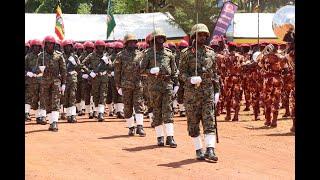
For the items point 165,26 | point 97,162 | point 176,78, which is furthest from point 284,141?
point 165,26

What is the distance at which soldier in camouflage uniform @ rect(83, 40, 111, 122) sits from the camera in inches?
739

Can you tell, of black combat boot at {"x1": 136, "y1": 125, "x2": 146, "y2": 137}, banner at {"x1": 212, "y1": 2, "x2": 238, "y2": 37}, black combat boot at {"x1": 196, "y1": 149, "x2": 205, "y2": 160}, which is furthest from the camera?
banner at {"x1": 212, "y1": 2, "x2": 238, "y2": 37}

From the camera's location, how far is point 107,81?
1897cm

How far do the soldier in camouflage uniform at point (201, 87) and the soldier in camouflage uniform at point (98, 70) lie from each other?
26.6ft

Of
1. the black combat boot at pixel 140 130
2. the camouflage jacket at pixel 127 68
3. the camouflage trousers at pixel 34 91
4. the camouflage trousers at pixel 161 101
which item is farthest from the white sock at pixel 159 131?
the camouflage trousers at pixel 34 91

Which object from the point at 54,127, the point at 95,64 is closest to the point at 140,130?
the point at 54,127

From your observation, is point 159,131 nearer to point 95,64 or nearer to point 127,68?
point 127,68

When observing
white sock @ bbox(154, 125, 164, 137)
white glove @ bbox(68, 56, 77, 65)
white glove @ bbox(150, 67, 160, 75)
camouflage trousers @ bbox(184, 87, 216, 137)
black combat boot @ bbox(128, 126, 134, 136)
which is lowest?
black combat boot @ bbox(128, 126, 134, 136)

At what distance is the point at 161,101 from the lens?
12461 millimetres

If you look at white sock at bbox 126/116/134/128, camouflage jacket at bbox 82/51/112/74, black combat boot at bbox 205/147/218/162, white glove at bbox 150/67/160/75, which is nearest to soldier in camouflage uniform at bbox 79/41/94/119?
camouflage jacket at bbox 82/51/112/74

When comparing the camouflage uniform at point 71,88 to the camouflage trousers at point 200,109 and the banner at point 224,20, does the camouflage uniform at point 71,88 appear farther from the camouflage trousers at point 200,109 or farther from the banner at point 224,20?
the camouflage trousers at point 200,109

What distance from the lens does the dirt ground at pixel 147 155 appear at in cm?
994

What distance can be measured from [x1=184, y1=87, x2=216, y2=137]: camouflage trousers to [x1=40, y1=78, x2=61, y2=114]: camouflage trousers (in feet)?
18.6

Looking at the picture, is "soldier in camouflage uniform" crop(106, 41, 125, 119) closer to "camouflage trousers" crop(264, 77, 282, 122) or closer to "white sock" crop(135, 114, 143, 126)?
"white sock" crop(135, 114, 143, 126)
